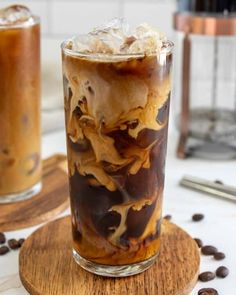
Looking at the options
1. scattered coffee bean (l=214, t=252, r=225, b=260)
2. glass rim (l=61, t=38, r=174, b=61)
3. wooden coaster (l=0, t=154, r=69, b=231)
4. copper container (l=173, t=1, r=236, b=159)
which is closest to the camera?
glass rim (l=61, t=38, r=174, b=61)

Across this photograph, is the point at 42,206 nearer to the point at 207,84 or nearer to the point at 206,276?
A: the point at 206,276

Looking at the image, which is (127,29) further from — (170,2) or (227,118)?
(170,2)

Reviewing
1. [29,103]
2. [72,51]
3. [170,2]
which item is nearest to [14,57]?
[29,103]

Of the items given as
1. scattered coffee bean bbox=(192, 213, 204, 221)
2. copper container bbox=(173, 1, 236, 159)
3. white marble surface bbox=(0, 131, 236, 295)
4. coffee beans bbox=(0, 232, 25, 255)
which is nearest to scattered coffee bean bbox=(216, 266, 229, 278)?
white marble surface bbox=(0, 131, 236, 295)

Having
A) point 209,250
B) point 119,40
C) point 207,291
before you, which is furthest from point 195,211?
point 119,40

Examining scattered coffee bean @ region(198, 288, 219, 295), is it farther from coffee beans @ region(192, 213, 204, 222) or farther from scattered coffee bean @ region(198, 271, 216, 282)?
coffee beans @ region(192, 213, 204, 222)

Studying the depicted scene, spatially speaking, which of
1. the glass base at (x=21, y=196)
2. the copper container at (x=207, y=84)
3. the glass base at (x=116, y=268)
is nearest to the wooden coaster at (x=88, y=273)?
the glass base at (x=116, y=268)

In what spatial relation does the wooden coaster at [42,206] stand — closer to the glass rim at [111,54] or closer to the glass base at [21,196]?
the glass base at [21,196]
